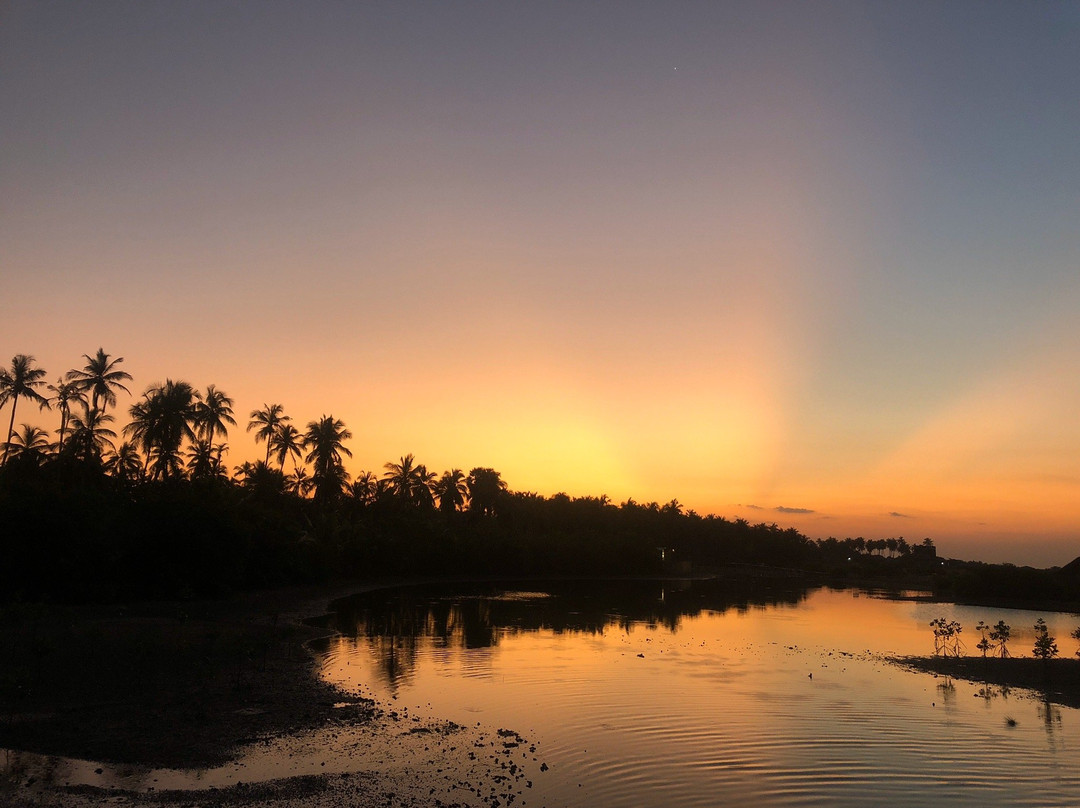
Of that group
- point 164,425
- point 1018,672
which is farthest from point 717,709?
point 164,425

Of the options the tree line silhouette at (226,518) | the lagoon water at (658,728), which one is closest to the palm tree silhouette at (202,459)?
the tree line silhouette at (226,518)

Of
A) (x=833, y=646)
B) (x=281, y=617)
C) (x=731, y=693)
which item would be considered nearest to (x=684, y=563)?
(x=833, y=646)

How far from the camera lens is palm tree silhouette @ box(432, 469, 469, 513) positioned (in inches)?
3713

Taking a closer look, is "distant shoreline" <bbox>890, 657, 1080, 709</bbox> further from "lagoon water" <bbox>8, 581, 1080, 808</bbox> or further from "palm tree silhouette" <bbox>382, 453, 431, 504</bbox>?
"palm tree silhouette" <bbox>382, 453, 431, 504</bbox>

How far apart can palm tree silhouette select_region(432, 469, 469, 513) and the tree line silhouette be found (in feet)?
0.63

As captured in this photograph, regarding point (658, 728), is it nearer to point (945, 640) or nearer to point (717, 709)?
point (717, 709)

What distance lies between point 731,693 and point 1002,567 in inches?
2528

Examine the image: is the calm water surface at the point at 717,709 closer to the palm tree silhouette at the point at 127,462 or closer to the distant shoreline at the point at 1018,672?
the distant shoreline at the point at 1018,672

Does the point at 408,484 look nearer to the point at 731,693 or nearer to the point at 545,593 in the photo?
the point at 545,593

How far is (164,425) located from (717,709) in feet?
153

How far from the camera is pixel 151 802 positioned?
11.4 metres

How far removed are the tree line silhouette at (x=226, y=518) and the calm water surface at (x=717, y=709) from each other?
10.3m

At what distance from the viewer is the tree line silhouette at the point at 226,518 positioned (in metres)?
35.1

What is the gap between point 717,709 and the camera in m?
20.9
